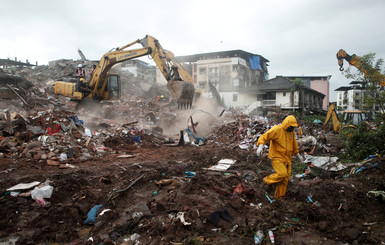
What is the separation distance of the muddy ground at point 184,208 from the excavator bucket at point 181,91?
15.3ft

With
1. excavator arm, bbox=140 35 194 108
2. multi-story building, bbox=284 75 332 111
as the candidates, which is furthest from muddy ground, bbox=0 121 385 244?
multi-story building, bbox=284 75 332 111

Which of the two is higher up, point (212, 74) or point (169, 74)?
point (212, 74)

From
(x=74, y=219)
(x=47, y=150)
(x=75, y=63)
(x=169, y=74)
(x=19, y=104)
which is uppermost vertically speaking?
(x=75, y=63)

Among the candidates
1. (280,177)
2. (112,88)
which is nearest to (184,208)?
(280,177)

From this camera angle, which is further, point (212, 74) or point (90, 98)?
point (212, 74)

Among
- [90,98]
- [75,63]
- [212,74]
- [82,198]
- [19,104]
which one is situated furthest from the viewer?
[212,74]

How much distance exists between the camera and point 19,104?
1220 centimetres

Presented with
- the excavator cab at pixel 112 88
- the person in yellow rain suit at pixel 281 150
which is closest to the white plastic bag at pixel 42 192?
the person in yellow rain suit at pixel 281 150

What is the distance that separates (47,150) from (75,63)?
22632 millimetres

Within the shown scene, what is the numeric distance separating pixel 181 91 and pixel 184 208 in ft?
23.1

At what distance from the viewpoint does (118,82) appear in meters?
14.5

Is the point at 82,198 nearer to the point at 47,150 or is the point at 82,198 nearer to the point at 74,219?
the point at 74,219

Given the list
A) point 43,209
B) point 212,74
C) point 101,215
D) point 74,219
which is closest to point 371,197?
point 101,215

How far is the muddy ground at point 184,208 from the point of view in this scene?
10.9ft
